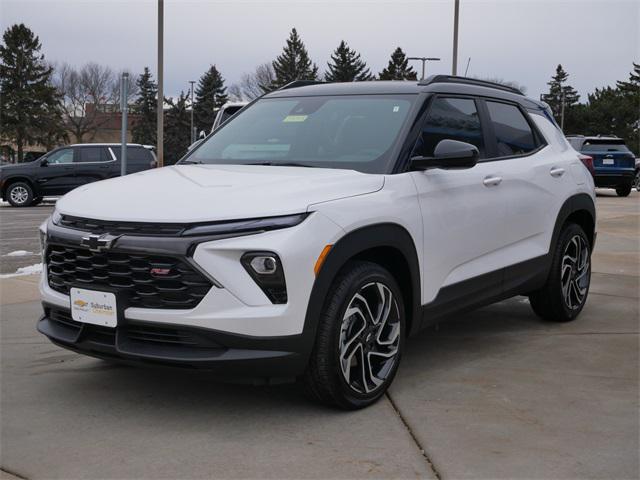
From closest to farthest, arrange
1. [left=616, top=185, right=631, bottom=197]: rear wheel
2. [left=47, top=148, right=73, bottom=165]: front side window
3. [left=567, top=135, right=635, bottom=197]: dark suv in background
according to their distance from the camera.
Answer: [left=47, top=148, right=73, bottom=165]: front side window
[left=567, top=135, right=635, bottom=197]: dark suv in background
[left=616, top=185, right=631, bottom=197]: rear wheel

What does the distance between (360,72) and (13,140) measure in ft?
138

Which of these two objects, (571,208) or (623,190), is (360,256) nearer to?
(571,208)

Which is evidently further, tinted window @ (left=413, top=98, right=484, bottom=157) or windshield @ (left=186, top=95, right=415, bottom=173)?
tinted window @ (left=413, top=98, right=484, bottom=157)

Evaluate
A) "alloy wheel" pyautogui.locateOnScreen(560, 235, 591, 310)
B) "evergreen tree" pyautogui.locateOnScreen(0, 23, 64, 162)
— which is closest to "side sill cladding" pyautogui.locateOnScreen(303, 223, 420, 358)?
"alloy wheel" pyautogui.locateOnScreen(560, 235, 591, 310)

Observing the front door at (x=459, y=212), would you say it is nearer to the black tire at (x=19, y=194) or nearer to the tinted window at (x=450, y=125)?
the tinted window at (x=450, y=125)

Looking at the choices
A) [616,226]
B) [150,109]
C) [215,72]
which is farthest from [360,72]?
[616,226]

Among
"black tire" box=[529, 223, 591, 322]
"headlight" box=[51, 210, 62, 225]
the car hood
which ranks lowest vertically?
"black tire" box=[529, 223, 591, 322]

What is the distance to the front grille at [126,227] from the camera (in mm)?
3500

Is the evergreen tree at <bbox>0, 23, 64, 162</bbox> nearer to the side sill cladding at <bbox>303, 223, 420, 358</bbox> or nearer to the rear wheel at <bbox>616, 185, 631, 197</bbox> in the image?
the rear wheel at <bbox>616, 185, 631, 197</bbox>

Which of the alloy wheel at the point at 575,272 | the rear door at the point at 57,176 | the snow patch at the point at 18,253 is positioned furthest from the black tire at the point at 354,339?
the rear door at the point at 57,176

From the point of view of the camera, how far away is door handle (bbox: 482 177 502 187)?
16.1 feet

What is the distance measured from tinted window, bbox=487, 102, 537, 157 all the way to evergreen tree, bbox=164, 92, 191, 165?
77307mm

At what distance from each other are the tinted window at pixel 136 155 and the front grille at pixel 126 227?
56.8 feet

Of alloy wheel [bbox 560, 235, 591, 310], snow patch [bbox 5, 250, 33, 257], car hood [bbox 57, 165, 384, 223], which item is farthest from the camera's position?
snow patch [bbox 5, 250, 33, 257]
